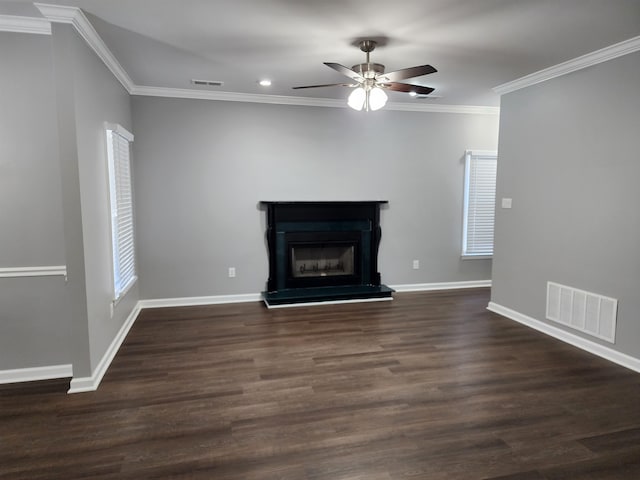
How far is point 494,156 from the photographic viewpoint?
5.89m

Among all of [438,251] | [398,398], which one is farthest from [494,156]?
[398,398]

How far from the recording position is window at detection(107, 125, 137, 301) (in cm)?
367

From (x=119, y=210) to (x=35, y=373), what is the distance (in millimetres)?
1572

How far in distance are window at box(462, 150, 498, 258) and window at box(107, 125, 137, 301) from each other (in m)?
4.47

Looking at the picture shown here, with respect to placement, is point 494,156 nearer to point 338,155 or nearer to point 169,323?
point 338,155

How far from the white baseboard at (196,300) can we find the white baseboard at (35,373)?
180 centimetres

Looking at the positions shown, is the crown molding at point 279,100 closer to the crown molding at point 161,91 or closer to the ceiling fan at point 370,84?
the crown molding at point 161,91

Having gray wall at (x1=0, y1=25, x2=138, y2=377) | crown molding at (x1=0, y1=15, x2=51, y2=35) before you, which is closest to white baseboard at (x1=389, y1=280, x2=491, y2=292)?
gray wall at (x1=0, y1=25, x2=138, y2=377)

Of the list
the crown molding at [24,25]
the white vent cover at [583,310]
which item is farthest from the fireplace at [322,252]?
the crown molding at [24,25]

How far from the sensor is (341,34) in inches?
122

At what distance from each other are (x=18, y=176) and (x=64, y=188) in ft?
1.67

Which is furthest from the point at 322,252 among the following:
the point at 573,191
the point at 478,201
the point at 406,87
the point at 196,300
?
the point at 573,191

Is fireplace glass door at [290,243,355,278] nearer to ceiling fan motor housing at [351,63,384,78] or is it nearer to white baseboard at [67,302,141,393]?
white baseboard at [67,302,141,393]

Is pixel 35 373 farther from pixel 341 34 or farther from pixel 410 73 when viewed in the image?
pixel 410 73
